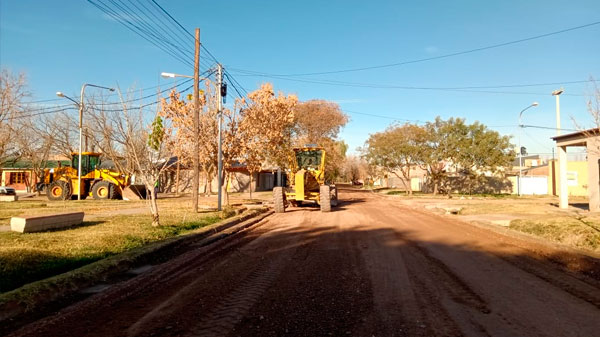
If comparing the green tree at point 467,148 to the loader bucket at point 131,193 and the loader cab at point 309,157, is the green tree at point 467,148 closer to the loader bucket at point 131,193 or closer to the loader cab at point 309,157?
the loader cab at point 309,157

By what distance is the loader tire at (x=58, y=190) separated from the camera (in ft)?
86.3

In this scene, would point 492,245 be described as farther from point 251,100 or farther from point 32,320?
point 251,100

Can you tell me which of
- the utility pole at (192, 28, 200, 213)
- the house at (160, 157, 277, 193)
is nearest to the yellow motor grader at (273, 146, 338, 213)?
the utility pole at (192, 28, 200, 213)

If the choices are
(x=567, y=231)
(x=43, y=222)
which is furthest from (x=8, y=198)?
(x=567, y=231)

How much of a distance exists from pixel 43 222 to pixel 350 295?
9195 mm

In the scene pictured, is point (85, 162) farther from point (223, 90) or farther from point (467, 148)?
point (467, 148)

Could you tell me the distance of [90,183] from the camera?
27609 millimetres

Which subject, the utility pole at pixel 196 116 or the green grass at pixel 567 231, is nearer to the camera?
the green grass at pixel 567 231

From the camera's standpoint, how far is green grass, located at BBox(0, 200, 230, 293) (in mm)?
6585

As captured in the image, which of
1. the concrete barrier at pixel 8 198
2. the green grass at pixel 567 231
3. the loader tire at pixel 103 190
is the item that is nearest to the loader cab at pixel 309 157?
the green grass at pixel 567 231

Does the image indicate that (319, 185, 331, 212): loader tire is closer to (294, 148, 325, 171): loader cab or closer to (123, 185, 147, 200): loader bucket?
(294, 148, 325, 171): loader cab

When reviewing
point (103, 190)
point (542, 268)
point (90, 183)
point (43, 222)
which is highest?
point (90, 183)

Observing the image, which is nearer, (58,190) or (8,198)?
(8,198)

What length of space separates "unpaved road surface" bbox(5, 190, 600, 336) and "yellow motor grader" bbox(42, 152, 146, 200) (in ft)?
64.2
